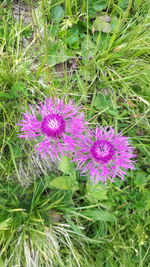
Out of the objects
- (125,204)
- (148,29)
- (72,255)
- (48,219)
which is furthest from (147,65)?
(72,255)

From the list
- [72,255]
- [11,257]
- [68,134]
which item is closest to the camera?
[68,134]

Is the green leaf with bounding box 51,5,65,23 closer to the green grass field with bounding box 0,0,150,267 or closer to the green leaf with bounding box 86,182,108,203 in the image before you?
the green grass field with bounding box 0,0,150,267

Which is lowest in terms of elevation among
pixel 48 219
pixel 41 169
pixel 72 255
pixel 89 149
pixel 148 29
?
pixel 72 255

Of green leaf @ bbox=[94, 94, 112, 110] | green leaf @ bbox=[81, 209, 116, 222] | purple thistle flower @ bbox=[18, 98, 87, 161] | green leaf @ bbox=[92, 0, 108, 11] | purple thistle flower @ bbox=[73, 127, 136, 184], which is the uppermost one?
green leaf @ bbox=[92, 0, 108, 11]

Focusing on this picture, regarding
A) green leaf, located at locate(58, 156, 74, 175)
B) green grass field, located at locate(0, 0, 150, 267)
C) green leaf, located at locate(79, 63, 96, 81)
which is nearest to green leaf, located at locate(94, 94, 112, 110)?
green grass field, located at locate(0, 0, 150, 267)

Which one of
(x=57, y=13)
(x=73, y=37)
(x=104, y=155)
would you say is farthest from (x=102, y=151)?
(x=57, y=13)

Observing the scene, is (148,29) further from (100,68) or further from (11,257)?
(11,257)

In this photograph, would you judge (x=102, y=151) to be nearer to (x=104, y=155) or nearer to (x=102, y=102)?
(x=104, y=155)
